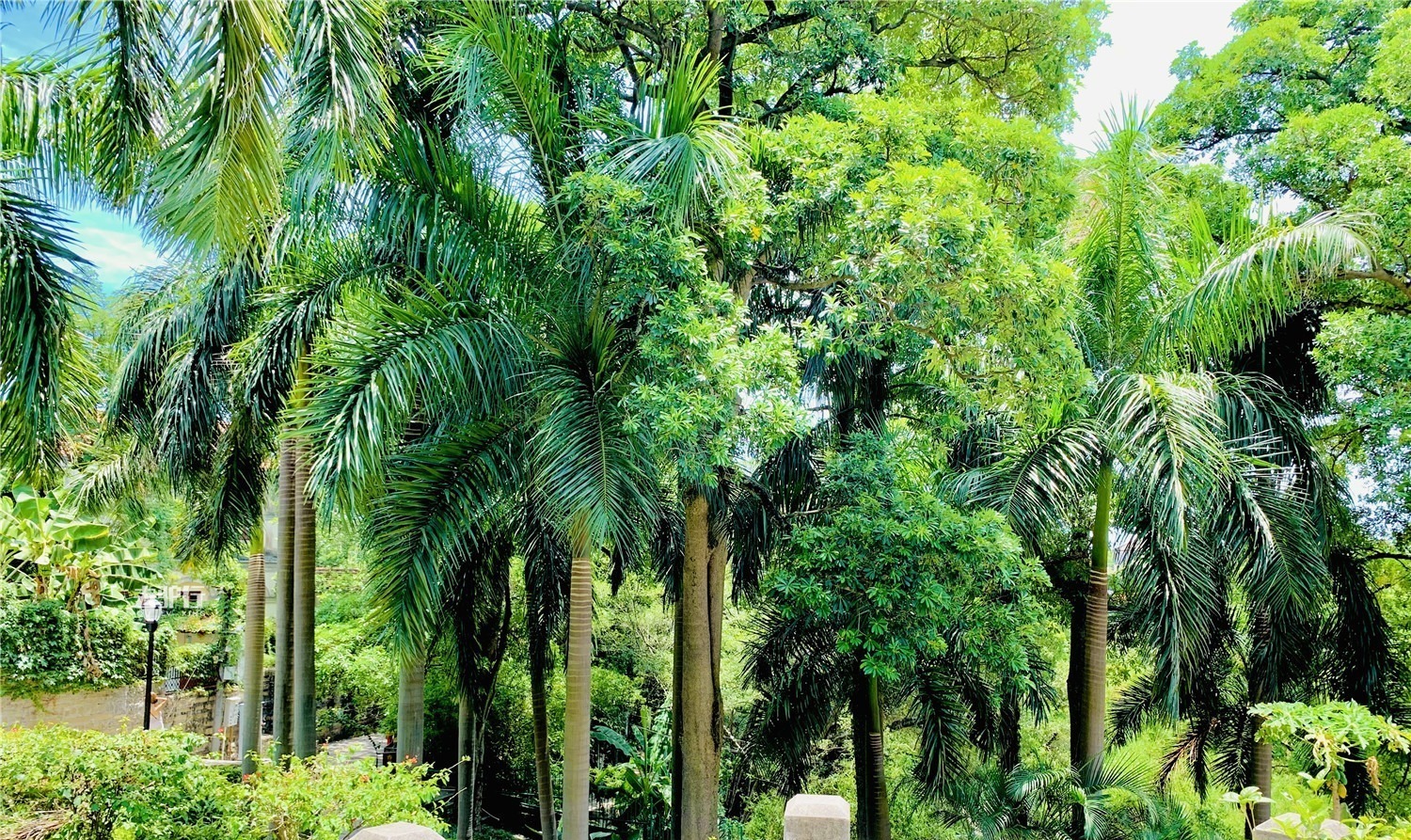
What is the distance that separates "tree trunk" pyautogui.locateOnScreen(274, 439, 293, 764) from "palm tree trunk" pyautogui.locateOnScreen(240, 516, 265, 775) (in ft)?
1.17

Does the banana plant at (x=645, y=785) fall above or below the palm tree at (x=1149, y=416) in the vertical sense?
below

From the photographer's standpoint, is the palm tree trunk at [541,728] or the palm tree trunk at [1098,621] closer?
the palm tree trunk at [1098,621]

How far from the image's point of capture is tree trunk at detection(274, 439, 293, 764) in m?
10.6

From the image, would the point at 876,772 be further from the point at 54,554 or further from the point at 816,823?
the point at 54,554

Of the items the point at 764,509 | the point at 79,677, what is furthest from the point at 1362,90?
the point at 79,677

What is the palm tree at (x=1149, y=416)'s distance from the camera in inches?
342

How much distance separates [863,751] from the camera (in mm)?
11320

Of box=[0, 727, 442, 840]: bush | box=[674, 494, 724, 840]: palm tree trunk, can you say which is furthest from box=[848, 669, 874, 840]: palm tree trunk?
box=[0, 727, 442, 840]: bush

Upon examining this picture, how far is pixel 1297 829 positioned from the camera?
345 centimetres

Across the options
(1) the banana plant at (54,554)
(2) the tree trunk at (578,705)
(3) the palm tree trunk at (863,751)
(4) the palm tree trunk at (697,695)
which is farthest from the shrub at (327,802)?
(1) the banana plant at (54,554)

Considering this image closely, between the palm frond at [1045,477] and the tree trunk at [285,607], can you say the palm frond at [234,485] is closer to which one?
the tree trunk at [285,607]

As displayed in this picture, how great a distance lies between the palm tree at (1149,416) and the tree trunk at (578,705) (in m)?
4.44

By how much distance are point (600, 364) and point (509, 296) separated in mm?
1016

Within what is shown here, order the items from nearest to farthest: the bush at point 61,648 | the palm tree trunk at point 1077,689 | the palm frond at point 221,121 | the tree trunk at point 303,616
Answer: the palm frond at point 221,121, the tree trunk at point 303,616, the palm tree trunk at point 1077,689, the bush at point 61,648
